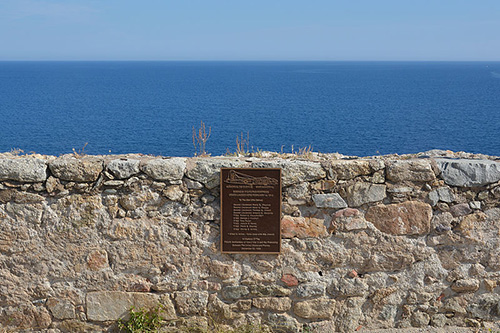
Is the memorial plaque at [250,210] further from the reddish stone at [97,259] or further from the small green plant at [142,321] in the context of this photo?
the reddish stone at [97,259]

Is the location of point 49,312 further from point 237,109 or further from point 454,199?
point 237,109

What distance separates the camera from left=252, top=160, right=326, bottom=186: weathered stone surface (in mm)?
4387

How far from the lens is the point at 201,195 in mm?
4457

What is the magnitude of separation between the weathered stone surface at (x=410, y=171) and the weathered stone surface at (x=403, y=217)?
0.22 metres

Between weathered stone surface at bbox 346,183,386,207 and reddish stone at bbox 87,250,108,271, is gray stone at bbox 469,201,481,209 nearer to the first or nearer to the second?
weathered stone surface at bbox 346,183,386,207

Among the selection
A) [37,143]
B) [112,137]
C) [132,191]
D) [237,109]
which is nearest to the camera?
[132,191]

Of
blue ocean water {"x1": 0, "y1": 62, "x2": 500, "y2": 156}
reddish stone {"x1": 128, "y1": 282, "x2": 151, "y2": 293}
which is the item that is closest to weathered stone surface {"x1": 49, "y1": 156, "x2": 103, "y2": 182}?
reddish stone {"x1": 128, "y1": 282, "x2": 151, "y2": 293}

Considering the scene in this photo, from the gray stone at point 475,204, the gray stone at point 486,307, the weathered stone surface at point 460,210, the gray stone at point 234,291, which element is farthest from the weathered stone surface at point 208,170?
the gray stone at point 486,307

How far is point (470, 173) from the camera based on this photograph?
4395 millimetres

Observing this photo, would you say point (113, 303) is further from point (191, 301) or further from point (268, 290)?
point (268, 290)

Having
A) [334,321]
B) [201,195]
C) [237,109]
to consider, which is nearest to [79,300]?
[201,195]

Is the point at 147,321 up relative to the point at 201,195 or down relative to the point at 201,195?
down

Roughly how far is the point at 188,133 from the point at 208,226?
3255 centimetres

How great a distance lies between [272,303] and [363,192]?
4.09 feet
